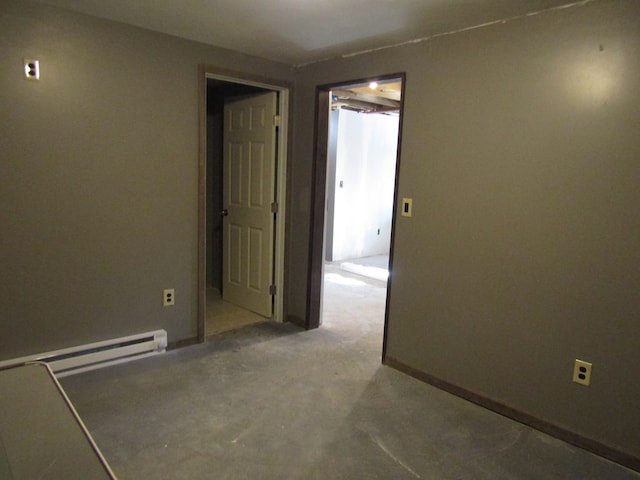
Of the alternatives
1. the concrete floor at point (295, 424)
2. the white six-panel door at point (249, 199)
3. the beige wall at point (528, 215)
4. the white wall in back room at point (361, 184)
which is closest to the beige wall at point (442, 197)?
the beige wall at point (528, 215)

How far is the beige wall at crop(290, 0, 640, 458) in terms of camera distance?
201cm

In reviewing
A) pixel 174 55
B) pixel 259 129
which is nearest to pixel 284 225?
pixel 259 129

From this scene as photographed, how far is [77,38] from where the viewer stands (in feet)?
8.17

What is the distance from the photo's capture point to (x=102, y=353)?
2770mm

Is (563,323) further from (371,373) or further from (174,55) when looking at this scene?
(174,55)

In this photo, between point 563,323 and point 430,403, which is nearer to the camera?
point 563,323

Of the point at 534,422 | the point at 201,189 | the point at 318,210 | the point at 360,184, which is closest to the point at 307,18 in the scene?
the point at 201,189

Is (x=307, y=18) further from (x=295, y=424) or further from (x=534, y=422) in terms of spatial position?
(x=534, y=422)

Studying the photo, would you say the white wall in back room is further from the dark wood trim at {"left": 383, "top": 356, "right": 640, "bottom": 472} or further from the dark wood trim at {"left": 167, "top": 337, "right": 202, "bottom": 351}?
the dark wood trim at {"left": 383, "top": 356, "right": 640, "bottom": 472}

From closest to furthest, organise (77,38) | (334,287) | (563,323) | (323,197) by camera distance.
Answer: (563,323)
(77,38)
(323,197)
(334,287)

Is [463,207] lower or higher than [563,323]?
higher

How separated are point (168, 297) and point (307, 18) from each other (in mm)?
2042

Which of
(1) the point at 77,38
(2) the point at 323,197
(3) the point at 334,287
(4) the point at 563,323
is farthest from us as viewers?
(3) the point at 334,287

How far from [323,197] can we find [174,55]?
58.4 inches
